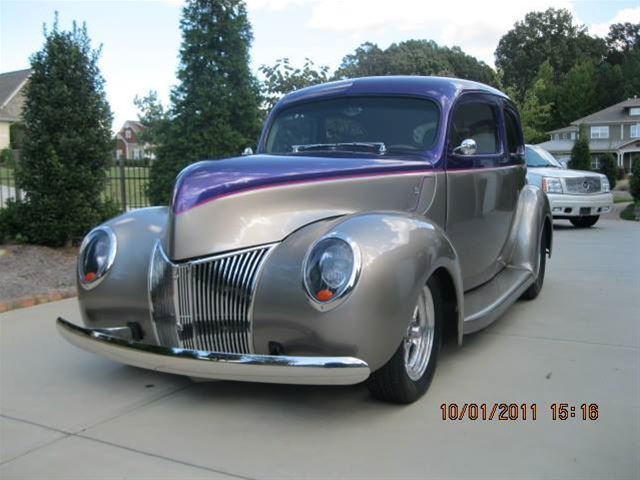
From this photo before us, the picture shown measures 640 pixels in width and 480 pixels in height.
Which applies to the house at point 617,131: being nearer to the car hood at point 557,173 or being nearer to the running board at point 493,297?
the car hood at point 557,173

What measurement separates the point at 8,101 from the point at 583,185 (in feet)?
112

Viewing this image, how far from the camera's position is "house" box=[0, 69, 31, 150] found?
36.0m

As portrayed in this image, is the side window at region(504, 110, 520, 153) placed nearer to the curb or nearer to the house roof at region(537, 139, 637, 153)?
the curb

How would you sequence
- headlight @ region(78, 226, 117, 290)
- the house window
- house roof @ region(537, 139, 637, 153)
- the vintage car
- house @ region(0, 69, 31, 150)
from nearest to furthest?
headlight @ region(78, 226, 117, 290) < the vintage car < house @ region(0, 69, 31, 150) < house roof @ region(537, 139, 637, 153) < the house window

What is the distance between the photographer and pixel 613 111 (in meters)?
57.4

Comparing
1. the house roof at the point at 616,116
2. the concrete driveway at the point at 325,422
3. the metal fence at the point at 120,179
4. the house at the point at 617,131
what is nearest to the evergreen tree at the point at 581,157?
the metal fence at the point at 120,179

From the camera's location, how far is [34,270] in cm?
697

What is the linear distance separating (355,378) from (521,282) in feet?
8.87

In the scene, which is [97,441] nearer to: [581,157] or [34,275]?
[34,275]

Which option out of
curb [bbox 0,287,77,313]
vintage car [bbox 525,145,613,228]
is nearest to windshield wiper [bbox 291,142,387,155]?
curb [bbox 0,287,77,313]

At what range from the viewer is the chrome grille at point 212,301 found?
9.97 feet
